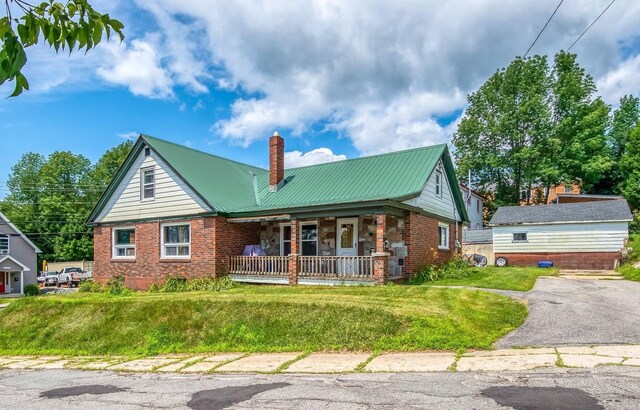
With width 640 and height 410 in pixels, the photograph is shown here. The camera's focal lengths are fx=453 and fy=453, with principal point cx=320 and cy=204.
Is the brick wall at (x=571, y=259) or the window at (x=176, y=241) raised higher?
Result: the window at (x=176, y=241)

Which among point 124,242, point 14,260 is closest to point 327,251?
point 124,242

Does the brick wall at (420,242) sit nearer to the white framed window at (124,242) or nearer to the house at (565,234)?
the house at (565,234)

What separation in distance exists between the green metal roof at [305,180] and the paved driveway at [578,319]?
5.78 meters

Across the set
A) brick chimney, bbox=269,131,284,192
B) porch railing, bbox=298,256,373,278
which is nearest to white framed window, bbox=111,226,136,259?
brick chimney, bbox=269,131,284,192

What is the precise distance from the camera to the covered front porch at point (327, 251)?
50.6 feet

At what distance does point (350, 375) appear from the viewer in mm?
7059

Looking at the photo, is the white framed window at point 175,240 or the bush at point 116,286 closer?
the white framed window at point 175,240

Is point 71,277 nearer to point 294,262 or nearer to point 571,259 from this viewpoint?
point 294,262

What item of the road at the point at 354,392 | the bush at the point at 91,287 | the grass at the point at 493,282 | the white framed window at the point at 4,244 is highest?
the white framed window at the point at 4,244

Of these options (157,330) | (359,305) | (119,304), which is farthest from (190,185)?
(359,305)

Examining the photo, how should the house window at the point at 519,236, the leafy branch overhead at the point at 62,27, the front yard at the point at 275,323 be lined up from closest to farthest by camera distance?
the leafy branch overhead at the point at 62,27, the front yard at the point at 275,323, the house window at the point at 519,236

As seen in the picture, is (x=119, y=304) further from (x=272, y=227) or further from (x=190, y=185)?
(x=272, y=227)

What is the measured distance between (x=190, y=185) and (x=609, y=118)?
40152mm

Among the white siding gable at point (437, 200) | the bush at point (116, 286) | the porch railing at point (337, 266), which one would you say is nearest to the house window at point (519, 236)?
the white siding gable at point (437, 200)
